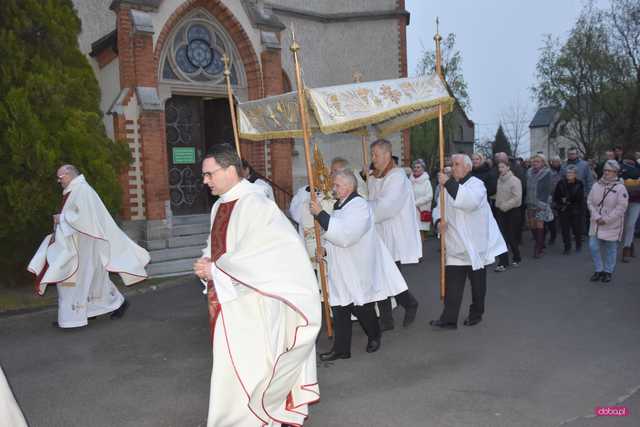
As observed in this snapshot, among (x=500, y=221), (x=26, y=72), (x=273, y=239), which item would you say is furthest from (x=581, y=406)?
(x=26, y=72)

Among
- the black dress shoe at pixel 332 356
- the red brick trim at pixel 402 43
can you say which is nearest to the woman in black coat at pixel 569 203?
the red brick trim at pixel 402 43

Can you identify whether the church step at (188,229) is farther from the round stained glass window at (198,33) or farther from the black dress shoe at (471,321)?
the black dress shoe at (471,321)

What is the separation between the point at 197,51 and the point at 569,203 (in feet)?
27.1

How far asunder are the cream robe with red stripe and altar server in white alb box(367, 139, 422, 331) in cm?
290

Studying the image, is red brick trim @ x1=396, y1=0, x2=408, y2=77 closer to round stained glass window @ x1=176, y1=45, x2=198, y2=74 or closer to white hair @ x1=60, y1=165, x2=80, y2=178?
round stained glass window @ x1=176, y1=45, x2=198, y2=74

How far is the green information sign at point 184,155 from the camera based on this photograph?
12.8 m

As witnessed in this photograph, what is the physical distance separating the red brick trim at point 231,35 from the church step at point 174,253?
3.83m

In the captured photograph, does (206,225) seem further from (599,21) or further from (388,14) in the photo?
(599,21)

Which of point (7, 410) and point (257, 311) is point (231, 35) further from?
point (7, 410)

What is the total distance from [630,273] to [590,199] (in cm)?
141

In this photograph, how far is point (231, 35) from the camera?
500 inches

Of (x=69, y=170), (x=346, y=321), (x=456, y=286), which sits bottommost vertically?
(x=346, y=321)

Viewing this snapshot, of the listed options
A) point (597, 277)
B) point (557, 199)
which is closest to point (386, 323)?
point (597, 277)

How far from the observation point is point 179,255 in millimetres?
10820
